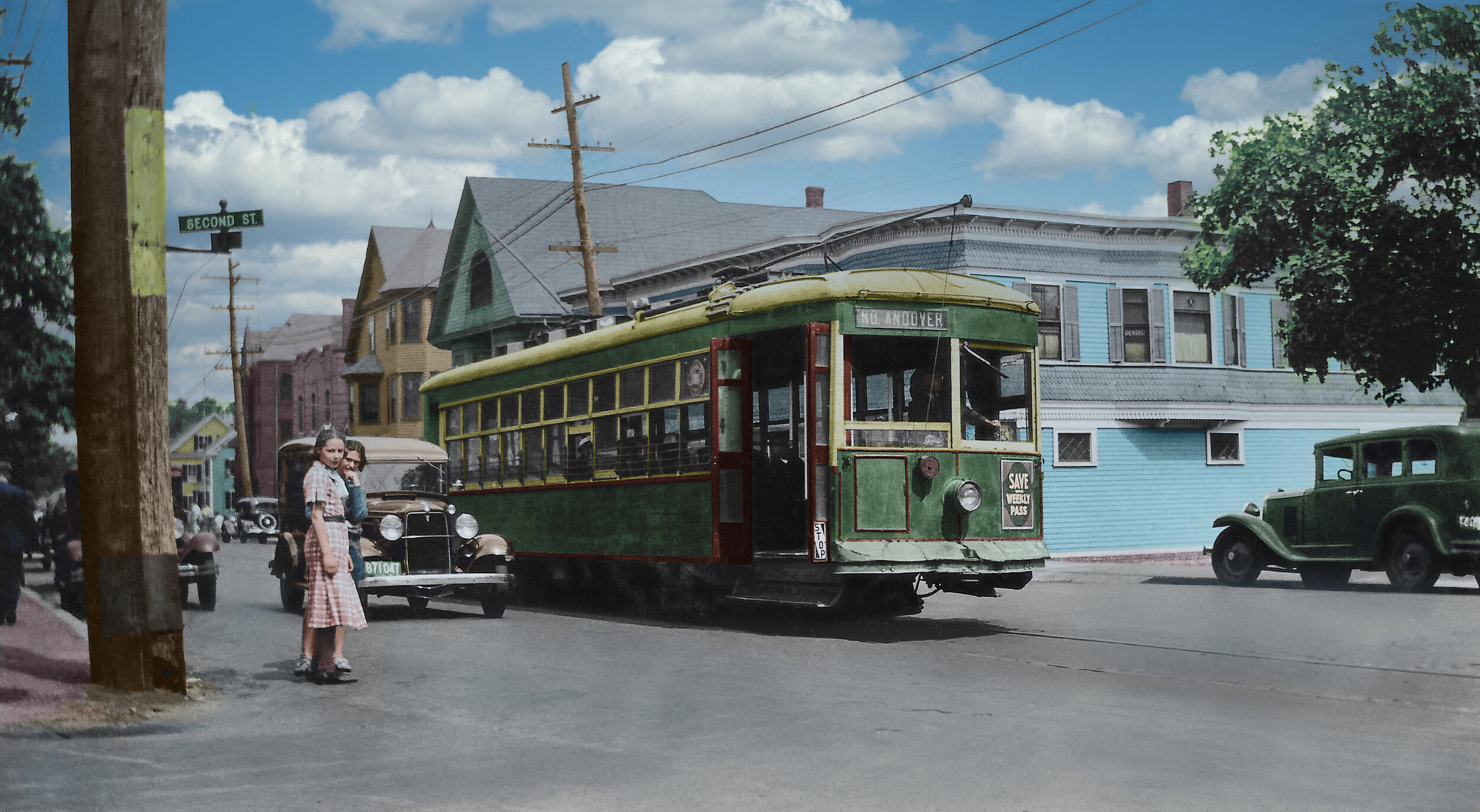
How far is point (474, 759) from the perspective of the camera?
291 inches

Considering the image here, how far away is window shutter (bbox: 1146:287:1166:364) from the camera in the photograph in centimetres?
2995

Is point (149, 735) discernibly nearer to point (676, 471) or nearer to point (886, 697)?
point (886, 697)

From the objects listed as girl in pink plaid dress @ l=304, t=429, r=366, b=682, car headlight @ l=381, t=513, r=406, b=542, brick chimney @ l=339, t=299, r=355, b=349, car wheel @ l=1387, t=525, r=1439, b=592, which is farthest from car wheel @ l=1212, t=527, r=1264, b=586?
brick chimney @ l=339, t=299, r=355, b=349

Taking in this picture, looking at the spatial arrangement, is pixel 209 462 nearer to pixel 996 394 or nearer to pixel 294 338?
pixel 294 338

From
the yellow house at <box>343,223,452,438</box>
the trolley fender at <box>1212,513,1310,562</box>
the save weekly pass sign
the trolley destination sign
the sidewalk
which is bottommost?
the sidewalk

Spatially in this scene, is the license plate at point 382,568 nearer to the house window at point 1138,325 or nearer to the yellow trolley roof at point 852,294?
the yellow trolley roof at point 852,294

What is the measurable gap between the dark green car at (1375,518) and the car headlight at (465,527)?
10.5 meters

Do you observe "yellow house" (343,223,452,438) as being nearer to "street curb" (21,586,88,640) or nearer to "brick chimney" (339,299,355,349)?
"brick chimney" (339,299,355,349)

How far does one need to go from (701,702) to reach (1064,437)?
2067 cm

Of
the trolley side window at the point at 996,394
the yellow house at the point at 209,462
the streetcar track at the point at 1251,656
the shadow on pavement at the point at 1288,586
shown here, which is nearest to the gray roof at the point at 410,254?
the shadow on pavement at the point at 1288,586

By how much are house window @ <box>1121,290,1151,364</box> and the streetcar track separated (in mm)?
17050

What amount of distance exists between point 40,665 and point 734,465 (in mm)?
6291

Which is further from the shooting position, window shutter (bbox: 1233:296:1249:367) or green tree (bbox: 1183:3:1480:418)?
window shutter (bbox: 1233:296:1249:367)

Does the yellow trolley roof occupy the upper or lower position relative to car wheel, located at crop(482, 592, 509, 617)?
upper
